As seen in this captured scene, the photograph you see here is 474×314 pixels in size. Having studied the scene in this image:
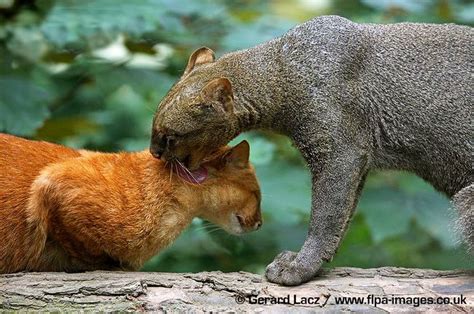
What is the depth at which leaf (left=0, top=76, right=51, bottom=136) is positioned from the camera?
6.57m

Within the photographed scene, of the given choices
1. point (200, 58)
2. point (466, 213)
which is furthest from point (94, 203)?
point (466, 213)

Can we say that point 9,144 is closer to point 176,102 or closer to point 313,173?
point 176,102

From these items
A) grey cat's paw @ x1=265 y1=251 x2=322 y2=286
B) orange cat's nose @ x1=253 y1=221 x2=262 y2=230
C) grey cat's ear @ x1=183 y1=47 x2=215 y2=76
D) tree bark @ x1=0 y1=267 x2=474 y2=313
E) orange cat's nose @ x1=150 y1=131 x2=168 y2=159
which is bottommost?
tree bark @ x1=0 y1=267 x2=474 y2=313

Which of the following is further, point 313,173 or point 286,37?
point 286,37

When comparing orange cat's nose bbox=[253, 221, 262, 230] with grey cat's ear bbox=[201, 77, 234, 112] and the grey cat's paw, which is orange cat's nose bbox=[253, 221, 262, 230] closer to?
the grey cat's paw

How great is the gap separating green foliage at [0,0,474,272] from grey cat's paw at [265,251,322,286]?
3.04 ft

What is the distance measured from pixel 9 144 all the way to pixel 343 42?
205 centimetres

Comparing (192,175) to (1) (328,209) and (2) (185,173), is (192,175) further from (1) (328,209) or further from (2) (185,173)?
(1) (328,209)

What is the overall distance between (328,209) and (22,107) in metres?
2.29

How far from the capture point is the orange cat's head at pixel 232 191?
228 inches

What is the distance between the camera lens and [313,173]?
5711 mm

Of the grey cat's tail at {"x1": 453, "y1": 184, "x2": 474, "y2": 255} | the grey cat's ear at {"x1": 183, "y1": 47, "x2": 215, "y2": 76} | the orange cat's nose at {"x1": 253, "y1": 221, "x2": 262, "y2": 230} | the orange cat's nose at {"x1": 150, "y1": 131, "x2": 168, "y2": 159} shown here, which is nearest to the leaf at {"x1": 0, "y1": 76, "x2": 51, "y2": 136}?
the grey cat's ear at {"x1": 183, "y1": 47, "x2": 215, "y2": 76}

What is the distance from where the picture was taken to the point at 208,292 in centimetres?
511

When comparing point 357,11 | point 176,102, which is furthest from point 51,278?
point 357,11
